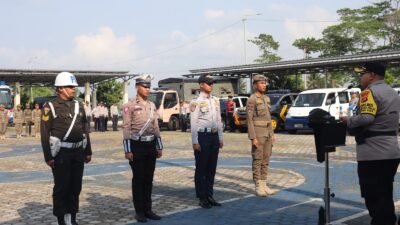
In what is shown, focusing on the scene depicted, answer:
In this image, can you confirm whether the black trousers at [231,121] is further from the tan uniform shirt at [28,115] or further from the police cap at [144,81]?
the police cap at [144,81]

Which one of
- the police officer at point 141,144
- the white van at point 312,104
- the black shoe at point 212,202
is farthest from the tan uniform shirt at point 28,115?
the police officer at point 141,144

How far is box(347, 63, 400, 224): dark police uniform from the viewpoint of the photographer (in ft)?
17.0

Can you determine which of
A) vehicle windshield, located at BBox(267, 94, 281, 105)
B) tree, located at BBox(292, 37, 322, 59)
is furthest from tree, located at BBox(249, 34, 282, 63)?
vehicle windshield, located at BBox(267, 94, 281, 105)

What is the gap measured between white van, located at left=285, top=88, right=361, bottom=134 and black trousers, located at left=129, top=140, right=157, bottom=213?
15579mm

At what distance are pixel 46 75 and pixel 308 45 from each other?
25.3 m

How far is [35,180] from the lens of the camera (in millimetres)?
10688

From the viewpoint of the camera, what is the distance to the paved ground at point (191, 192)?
6.83 meters

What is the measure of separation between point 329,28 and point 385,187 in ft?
145

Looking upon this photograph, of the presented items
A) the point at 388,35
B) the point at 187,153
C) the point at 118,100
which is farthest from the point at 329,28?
the point at 187,153

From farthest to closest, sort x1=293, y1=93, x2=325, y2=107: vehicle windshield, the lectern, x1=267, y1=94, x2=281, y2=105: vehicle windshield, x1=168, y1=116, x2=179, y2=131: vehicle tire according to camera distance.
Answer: x1=168, y1=116, x2=179, y2=131: vehicle tire
x1=267, y1=94, x2=281, y2=105: vehicle windshield
x1=293, y1=93, x2=325, y2=107: vehicle windshield
the lectern

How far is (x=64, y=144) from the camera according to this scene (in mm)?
6031

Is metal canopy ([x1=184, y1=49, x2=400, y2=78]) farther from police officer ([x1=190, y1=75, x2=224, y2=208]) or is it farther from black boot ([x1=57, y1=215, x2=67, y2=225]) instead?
black boot ([x1=57, y1=215, x2=67, y2=225])

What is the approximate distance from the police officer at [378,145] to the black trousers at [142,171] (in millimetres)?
2679

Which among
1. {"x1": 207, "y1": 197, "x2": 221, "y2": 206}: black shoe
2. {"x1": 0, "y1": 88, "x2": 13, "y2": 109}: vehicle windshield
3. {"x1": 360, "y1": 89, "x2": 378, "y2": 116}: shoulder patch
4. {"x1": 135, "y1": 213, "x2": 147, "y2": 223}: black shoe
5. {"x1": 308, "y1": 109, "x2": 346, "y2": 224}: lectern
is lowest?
{"x1": 135, "y1": 213, "x2": 147, "y2": 223}: black shoe
